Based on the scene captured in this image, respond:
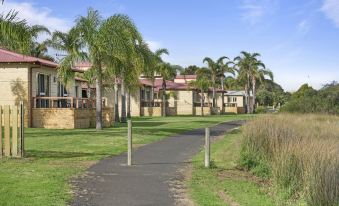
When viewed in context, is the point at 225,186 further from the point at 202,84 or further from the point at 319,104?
the point at 202,84

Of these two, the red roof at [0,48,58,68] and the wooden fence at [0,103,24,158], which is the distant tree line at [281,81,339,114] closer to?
the red roof at [0,48,58,68]

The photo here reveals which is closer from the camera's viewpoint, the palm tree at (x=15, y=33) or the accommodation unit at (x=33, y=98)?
the palm tree at (x=15, y=33)

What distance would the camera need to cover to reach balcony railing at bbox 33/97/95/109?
29.8 meters

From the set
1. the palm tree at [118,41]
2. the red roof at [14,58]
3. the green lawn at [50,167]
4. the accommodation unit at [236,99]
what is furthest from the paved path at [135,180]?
the accommodation unit at [236,99]

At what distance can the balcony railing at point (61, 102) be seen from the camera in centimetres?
2977


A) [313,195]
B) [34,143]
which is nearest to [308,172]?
[313,195]

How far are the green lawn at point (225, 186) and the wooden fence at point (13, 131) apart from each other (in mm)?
4681

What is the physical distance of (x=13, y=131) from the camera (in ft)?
45.2

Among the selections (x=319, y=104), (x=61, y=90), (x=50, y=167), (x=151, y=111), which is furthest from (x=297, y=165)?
(x=151, y=111)

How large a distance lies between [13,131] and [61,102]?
17.8 m

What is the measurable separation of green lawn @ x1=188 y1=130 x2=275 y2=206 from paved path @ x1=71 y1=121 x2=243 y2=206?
17.9 inches

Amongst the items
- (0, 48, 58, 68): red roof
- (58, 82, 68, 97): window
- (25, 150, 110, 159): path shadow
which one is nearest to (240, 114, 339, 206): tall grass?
(25, 150, 110, 159): path shadow

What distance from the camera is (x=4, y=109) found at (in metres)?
14.1

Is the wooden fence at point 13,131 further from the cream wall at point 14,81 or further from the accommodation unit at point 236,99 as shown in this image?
the accommodation unit at point 236,99
